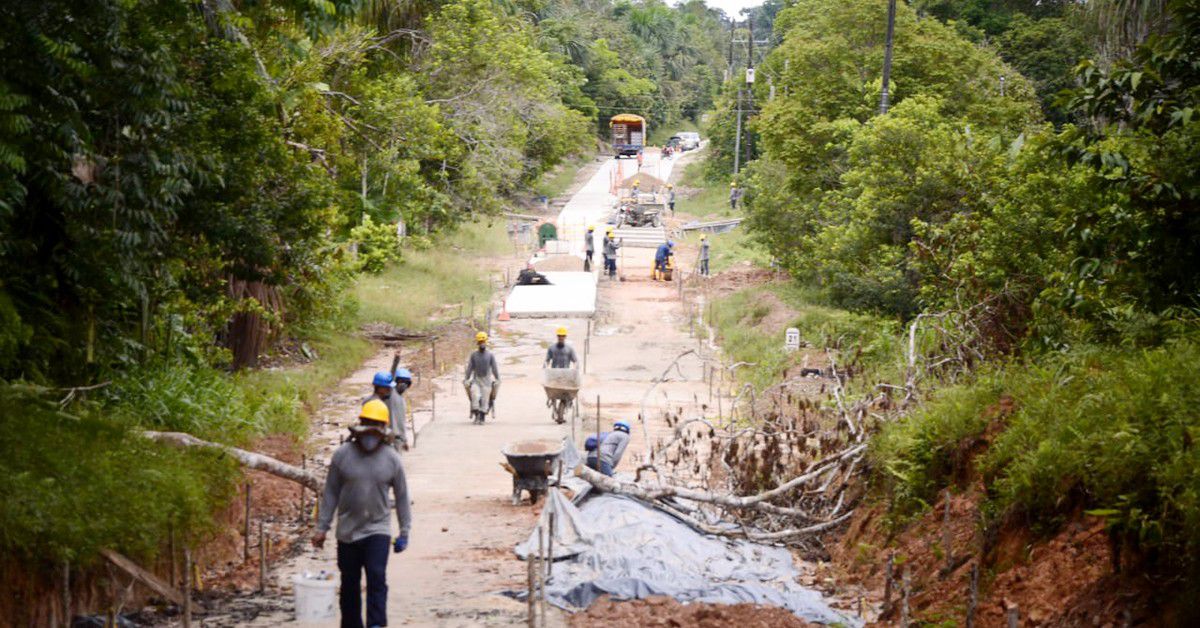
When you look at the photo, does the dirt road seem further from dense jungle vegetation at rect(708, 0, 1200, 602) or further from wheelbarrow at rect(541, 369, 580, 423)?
dense jungle vegetation at rect(708, 0, 1200, 602)

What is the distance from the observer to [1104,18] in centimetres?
2719

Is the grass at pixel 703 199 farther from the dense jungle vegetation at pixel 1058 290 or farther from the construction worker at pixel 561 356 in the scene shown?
the construction worker at pixel 561 356

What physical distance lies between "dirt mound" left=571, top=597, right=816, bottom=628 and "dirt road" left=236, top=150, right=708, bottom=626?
0.37 meters

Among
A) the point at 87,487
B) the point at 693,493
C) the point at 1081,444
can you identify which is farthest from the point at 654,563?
the point at 87,487

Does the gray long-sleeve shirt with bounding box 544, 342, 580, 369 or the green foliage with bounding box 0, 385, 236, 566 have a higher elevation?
the green foliage with bounding box 0, 385, 236, 566

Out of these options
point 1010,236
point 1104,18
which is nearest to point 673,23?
point 1104,18

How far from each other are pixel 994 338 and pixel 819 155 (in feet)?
71.5

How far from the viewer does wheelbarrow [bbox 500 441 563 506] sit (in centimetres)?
1389

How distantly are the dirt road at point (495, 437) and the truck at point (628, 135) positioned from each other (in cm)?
5089

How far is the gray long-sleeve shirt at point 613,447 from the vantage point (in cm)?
1451

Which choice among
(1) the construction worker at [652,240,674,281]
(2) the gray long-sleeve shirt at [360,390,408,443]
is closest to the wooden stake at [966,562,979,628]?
(2) the gray long-sleeve shirt at [360,390,408,443]

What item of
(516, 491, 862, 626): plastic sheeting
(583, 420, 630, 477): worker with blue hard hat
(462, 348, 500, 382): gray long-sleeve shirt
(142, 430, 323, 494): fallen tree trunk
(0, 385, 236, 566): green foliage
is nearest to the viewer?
(0, 385, 236, 566): green foliage

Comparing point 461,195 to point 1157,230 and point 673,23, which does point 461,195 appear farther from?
point 673,23

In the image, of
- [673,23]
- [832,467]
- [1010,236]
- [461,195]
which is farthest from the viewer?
[673,23]
